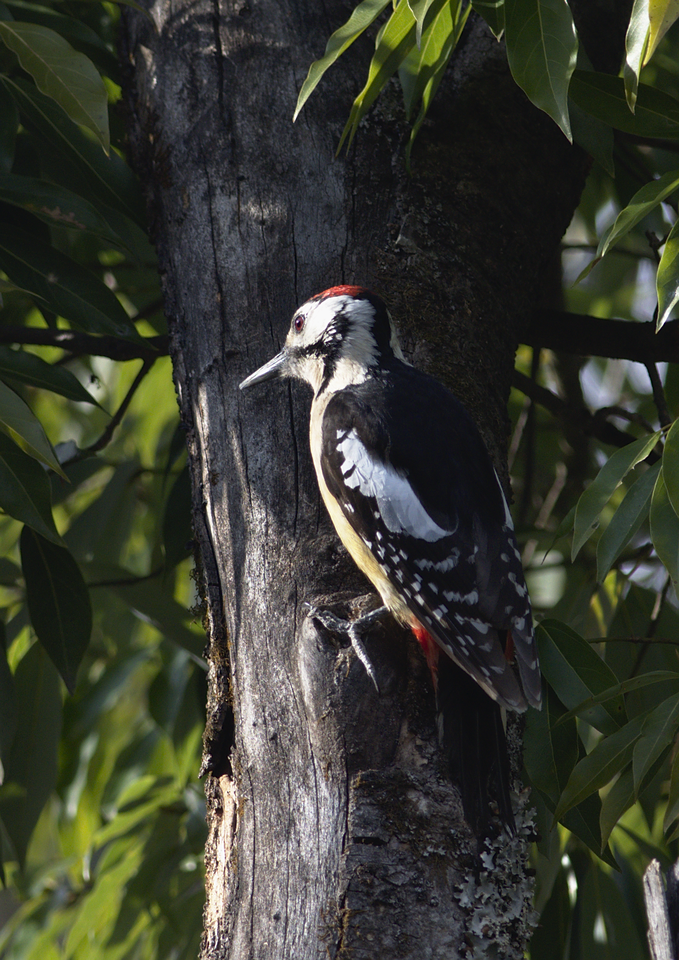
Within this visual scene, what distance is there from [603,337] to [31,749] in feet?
5.90

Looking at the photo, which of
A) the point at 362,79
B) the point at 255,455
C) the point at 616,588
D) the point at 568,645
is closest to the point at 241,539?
the point at 255,455

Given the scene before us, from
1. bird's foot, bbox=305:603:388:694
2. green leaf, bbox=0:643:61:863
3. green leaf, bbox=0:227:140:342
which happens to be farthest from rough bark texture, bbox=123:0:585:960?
green leaf, bbox=0:643:61:863

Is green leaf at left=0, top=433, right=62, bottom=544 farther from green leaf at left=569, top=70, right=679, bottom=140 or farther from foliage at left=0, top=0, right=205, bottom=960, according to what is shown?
green leaf at left=569, top=70, right=679, bottom=140

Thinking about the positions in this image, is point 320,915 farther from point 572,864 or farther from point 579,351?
point 579,351

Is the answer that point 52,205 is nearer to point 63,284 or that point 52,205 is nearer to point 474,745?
point 63,284

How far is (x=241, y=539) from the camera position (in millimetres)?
1748

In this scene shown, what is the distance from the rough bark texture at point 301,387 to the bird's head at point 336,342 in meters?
0.05

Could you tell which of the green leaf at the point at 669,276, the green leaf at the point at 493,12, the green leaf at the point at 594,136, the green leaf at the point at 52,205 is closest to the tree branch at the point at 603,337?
the green leaf at the point at 594,136

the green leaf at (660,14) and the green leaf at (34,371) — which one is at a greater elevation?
the green leaf at (34,371)

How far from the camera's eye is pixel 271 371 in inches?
74.9

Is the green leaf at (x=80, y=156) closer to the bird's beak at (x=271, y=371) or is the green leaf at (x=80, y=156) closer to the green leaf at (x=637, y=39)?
the bird's beak at (x=271, y=371)

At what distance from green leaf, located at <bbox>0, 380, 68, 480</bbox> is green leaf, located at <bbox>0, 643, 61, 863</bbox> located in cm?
102

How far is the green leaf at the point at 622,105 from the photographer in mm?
1617

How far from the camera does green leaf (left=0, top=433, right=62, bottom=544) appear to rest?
5.70ft
